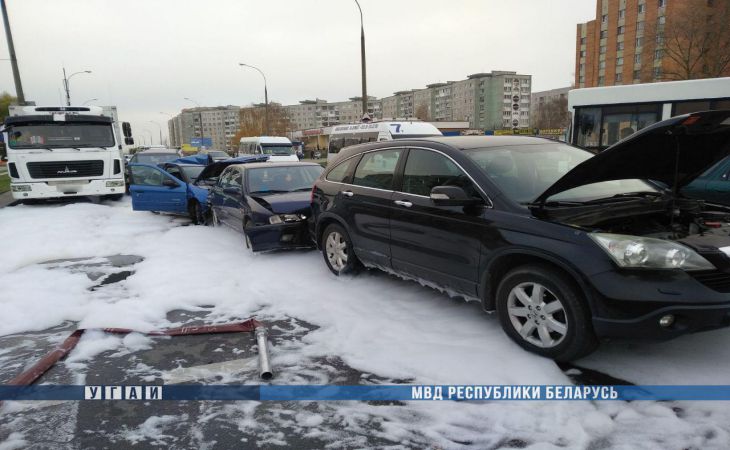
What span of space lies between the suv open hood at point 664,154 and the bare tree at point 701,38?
39.1 meters

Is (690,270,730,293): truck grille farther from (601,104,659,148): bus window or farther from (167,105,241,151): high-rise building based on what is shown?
(167,105,241,151): high-rise building

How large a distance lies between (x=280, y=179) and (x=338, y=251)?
2.89 metres

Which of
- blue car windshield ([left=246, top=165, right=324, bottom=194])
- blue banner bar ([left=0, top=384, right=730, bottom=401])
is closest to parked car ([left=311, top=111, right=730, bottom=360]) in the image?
blue banner bar ([left=0, top=384, right=730, bottom=401])

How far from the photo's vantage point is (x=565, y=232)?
3.23 metres

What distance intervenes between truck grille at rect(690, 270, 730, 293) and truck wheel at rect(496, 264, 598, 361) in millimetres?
683

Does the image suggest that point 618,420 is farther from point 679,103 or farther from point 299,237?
point 679,103

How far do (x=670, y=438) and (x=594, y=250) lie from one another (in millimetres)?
1127

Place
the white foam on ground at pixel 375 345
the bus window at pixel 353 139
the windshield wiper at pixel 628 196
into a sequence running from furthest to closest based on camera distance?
the bus window at pixel 353 139 < the windshield wiper at pixel 628 196 < the white foam on ground at pixel 375 345

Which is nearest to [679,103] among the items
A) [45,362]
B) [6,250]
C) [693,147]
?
[693,147]

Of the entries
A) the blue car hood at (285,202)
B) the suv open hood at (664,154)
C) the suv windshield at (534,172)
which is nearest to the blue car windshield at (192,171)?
the blue car hood at (285,202)

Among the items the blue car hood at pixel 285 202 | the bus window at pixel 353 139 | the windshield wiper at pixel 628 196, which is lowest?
the blue car hood at pixel 285 202

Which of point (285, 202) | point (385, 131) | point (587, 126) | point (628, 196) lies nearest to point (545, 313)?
point (628, 196)

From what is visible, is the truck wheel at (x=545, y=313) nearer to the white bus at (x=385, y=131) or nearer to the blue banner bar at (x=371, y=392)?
the blue banner bar at (x=371, y=392)

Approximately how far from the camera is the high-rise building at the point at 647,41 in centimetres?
3484
